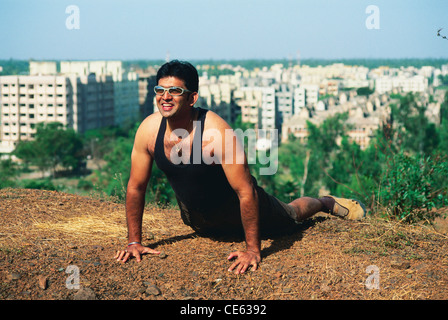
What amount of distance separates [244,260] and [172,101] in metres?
0.96

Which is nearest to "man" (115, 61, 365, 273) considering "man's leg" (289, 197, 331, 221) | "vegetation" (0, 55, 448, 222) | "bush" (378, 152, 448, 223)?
"man's leg" (289, 197, 331, 221)

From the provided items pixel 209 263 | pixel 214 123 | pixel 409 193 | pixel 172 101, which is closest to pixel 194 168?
pixel 214 123

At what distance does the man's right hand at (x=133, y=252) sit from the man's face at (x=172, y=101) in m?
0.79

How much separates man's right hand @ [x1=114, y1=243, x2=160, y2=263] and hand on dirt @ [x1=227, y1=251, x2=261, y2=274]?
0.49 metres

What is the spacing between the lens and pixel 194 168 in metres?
3.33

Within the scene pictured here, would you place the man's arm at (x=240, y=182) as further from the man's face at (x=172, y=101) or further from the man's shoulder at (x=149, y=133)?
the man's shoulder at (x=149, y=133)

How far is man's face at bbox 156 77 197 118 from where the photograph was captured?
10.7ft

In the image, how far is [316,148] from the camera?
3728cm

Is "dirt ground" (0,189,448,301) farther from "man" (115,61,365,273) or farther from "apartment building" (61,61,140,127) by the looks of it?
"apartment building" (61,61,140,127)

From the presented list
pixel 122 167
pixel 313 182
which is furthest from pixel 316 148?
pixel 122 167

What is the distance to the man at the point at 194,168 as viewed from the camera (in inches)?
128

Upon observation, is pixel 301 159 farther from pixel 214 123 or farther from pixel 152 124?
pixel 214 123

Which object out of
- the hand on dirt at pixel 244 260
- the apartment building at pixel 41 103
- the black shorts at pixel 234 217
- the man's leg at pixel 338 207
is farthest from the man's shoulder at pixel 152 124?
the apartment building at pixel 41 103
